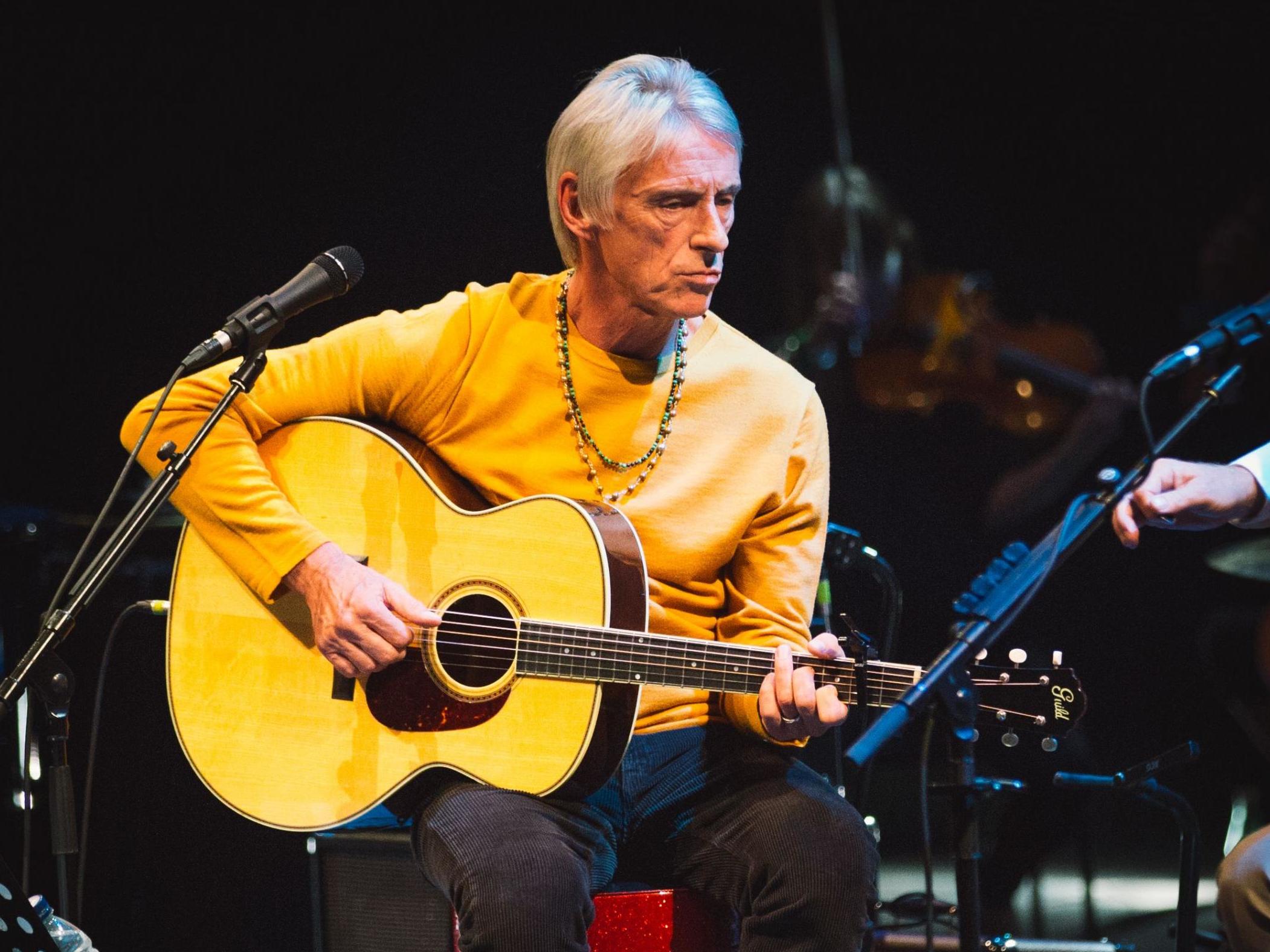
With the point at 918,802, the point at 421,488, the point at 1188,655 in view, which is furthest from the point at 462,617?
the point at 1188,655

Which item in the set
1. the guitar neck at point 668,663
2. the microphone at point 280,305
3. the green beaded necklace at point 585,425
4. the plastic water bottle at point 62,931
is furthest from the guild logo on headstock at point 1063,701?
the plastic water bottle at point 62,931

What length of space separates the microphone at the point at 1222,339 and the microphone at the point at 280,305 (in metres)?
1.40

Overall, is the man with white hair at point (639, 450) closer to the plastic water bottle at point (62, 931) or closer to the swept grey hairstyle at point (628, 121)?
the swept grey hairstyle at point (628, 121)

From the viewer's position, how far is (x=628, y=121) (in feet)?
8.45

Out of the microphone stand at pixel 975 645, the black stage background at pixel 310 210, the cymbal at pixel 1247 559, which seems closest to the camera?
the microphone stand at pixel 975 645

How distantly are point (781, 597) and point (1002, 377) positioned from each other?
2.71 meters

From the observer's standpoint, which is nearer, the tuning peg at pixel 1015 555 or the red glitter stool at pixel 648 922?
the tuning peg at pixel 1015 555

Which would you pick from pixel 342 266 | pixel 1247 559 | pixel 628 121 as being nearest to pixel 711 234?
pixel 628 121

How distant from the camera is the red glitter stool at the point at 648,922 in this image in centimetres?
225

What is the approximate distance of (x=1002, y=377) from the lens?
4.96 metres

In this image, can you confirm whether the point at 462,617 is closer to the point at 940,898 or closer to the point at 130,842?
the point at 130,842

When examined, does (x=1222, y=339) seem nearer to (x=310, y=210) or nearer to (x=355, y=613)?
(x=355, y=613)

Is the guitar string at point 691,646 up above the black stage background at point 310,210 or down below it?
below

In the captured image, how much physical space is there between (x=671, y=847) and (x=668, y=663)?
0.38 metres
